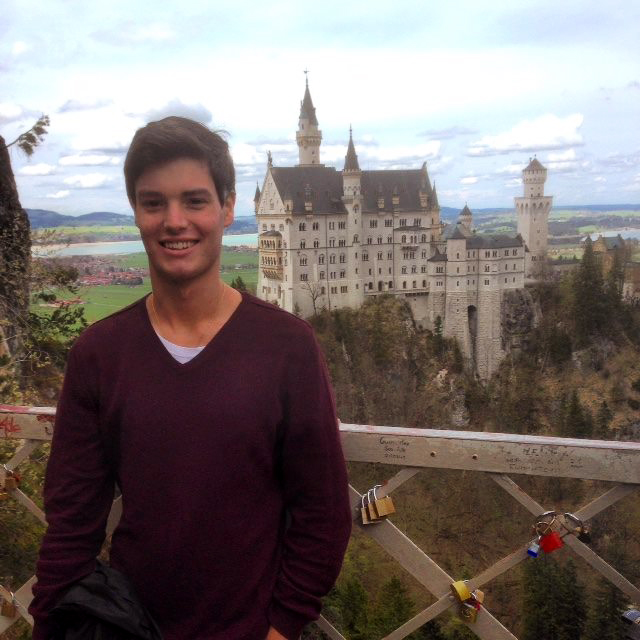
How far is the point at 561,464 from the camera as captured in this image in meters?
2.02

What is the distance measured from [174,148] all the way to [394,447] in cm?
114

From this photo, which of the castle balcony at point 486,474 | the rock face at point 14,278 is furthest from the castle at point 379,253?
the castle balcony at point 486,474

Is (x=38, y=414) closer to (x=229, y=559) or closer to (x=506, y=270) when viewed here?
(x=229, y=559)

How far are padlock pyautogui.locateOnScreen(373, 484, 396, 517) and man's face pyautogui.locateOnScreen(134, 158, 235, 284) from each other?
930mm

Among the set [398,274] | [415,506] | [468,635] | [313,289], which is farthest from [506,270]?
[468,635]

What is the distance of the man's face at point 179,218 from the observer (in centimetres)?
188

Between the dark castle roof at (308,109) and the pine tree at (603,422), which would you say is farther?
the dark castle roof at (308,109)

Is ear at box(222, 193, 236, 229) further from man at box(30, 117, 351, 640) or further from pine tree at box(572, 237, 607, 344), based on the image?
pine tree at box(572, 237, 607, 344)

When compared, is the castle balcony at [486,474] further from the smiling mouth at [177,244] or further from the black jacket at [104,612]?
the smiling mouth at [177,244]

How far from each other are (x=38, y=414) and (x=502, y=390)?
42596 mm

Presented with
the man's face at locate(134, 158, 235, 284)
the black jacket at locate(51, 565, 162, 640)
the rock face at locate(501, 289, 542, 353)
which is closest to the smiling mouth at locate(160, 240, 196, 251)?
the man's face at locate(134, 158, 235, 284)

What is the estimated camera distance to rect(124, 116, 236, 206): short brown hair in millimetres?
1841

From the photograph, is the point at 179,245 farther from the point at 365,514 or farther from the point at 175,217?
the point at 365,514

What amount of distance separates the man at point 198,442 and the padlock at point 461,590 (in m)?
Result: 0.52
